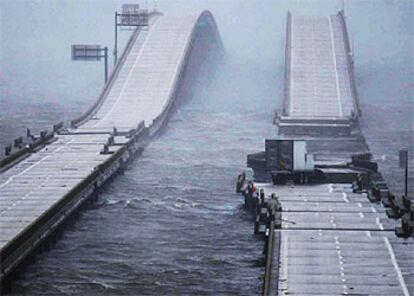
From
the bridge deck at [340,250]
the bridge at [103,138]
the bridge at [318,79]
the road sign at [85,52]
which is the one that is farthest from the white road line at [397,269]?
the road sign at [85,52]

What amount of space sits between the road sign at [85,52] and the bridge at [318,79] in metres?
21.2

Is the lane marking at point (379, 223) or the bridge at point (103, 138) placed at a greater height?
the bridge at point (103, 138)

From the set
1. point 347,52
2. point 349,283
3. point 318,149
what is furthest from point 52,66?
point 349,283

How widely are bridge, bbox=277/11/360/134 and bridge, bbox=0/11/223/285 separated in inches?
→ 477

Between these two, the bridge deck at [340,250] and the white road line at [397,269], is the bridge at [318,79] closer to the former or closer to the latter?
the bridge deck at [340,250]

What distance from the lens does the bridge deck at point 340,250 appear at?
42.3 m

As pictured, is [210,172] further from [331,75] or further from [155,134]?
[331,75]

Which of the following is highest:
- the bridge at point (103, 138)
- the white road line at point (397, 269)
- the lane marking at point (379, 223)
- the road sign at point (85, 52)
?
the road sign at point (85, 52)

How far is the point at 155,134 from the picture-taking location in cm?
9706

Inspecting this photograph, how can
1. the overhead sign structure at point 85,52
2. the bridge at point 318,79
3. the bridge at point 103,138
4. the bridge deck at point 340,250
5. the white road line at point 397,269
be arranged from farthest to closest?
the overhead sign structure at point 85,52 → the bridge at point 318,79 → the bridge at point 103,138 → the bridge deck at point 340,250 → the white road line at point 397,269

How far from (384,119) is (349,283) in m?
70.7

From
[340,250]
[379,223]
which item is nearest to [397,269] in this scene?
[340,250]

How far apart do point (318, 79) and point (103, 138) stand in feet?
112

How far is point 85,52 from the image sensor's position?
120500mm
